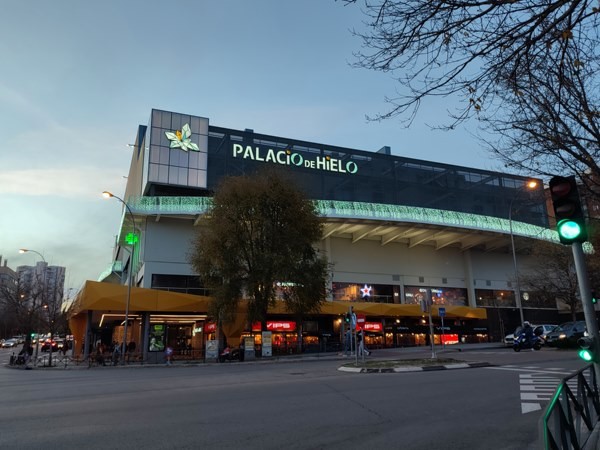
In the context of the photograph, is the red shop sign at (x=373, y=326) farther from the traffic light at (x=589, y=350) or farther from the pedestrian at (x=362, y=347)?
the traffic light at (x=589, y=350)

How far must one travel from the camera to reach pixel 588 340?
21.3 feet

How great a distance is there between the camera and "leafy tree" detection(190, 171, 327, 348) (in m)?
35.2

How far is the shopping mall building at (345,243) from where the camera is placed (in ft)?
145

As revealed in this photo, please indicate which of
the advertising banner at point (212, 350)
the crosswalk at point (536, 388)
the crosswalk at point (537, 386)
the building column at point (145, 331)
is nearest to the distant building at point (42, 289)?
the building column at point (145, 331)

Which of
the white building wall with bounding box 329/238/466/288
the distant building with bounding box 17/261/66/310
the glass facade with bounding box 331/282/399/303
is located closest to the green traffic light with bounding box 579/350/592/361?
the glass facade with bounding box 331/282/399/303

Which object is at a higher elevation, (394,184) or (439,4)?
(394,184)

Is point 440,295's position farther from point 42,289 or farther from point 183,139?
point 42,289

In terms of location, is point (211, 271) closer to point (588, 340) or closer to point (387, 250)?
point (387, 250)

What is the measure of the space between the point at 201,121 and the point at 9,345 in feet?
222

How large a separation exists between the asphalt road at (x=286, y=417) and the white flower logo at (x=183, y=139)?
1468 inches

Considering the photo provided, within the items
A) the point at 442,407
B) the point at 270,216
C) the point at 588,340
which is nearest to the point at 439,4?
the point at 588,340

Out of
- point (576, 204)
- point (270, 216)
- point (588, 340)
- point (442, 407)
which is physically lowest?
point (442, 407)

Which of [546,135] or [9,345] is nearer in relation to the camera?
[546,135]

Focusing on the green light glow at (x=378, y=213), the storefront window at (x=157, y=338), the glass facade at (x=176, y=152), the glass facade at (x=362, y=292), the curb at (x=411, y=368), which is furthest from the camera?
the glass facade at (x=362, y=292)
